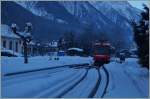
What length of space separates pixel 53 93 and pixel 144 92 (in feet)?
11.6

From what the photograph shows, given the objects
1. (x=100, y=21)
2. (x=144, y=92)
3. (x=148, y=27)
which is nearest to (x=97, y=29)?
(x=100, y=21)

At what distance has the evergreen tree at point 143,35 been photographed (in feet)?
90.0

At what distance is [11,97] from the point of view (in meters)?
14.6

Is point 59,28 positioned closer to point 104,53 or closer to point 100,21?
point 100,21

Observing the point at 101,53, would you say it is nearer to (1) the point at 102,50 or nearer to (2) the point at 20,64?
(1) the point at 102,50

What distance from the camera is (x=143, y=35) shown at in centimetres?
2766

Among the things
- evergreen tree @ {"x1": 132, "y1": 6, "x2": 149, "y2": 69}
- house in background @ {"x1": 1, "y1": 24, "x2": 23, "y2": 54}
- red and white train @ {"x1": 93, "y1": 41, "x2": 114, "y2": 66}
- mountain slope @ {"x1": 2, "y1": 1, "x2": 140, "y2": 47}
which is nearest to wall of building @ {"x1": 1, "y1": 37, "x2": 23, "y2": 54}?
house in background @ {"x1": 1, "y1": 24, "x2": 23, "y2": 54}

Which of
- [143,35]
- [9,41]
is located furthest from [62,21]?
[143,35]

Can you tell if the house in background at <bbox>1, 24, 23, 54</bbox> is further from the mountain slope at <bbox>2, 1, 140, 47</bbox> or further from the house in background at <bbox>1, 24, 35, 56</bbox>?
the mountain slope at <bbox>2, 1, 140, 47</bbox>

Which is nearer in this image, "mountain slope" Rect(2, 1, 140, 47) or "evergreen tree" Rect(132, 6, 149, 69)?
"evergreen tree" Rect(132, 6, 149, 69)

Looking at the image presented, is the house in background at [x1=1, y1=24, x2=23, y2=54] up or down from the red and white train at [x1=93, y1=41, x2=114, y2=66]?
up

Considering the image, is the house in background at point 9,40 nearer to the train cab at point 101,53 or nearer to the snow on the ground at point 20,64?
the train cab at point 101,53

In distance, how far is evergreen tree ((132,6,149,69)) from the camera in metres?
27.4

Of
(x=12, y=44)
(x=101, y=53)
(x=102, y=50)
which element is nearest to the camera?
(x=101, y=53)
